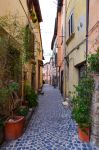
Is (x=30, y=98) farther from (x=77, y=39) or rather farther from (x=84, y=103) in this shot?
(x=84, y=103)

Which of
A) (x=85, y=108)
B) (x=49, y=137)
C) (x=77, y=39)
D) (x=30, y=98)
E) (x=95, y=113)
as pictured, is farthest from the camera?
(x=30, y=98)

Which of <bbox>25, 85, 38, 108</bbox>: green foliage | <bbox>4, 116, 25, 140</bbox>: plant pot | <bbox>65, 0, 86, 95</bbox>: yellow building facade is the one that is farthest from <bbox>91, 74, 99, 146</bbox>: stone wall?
<bbox>25, 85, 38, 108</bbox>: green foliage

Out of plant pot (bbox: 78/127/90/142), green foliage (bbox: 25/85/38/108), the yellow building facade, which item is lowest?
plant pot (bbox: 78/127/90/142)

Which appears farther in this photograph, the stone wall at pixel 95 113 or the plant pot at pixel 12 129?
the plant pot at pixel 12 129

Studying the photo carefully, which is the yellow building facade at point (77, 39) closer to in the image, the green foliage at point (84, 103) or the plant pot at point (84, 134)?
the green foliage at point (84, 103)

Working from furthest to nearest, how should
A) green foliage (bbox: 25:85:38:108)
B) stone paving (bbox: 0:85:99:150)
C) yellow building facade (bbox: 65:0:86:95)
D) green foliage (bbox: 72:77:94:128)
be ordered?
green foliage (bbox: 25:85:38:108)
yellow building facade (bbox: 65:0:86:95)
green foliage (bbox: 72:77:94:128)
stone paving (bbox: 0:85:99:150)

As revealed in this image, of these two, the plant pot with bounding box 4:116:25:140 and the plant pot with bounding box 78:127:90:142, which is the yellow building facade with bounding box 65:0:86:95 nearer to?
the plant pot with bounding box 78:127:90:142

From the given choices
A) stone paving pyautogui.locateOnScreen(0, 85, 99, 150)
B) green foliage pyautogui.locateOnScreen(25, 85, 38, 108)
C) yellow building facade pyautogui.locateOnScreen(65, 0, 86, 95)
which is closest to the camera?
stone paving pyautogui.locateOnScreen(0, 85, 99, 150)

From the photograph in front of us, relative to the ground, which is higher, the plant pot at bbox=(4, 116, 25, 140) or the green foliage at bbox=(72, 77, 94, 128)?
the green foliage at bbox=(72, 77, 94, 128)

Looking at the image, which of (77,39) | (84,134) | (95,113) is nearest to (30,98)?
(77,39)

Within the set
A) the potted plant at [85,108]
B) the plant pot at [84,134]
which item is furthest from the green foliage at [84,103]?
the plant pot at [84,134]

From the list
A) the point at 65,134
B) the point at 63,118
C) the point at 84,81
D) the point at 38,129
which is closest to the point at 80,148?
the point at 65,134

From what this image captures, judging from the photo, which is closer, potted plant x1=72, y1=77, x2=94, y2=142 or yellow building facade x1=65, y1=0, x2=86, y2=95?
potted plant x1=72, y1=77, x2=94, y2=142

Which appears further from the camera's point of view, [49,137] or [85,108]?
[49,137]
